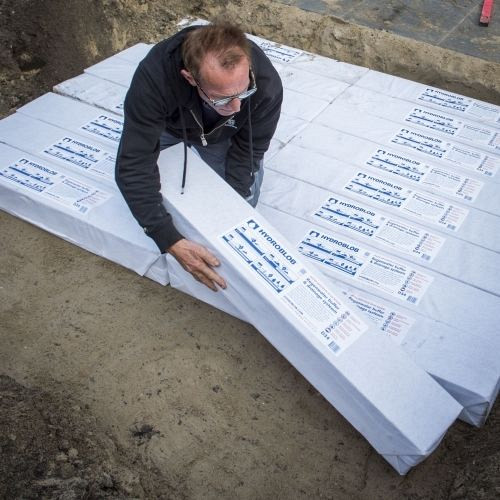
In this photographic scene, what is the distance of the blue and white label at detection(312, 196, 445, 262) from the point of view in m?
3.16

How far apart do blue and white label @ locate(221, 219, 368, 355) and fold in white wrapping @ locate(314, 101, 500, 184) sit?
134 cm

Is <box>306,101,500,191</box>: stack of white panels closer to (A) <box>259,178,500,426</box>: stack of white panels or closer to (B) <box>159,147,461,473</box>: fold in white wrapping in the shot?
(A) <box>259,178,500,426</box>: stack of white panels

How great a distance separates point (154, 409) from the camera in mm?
2734

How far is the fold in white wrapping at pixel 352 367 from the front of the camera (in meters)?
2.32

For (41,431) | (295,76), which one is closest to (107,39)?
(295,76)

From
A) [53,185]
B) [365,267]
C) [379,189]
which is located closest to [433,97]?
[379,189]

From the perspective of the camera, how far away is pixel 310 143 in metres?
3.79

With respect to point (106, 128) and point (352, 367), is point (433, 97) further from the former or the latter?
point (352, 367)

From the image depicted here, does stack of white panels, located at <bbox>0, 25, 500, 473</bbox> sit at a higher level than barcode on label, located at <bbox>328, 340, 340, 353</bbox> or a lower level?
lower

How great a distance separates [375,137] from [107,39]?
2.53 metres

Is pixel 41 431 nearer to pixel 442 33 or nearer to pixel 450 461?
pixel 450 461

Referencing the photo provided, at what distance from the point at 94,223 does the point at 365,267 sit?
1.47 metres

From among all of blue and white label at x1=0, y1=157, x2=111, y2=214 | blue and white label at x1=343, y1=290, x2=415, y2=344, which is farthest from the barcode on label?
blue and white label at x1=0, y1=157, x2=111, y2=214

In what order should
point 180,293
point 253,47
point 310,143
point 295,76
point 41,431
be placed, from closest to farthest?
1. point 41,431
2. point 253,47
3. point 180,293
4. point 310,143
5. point 295,76
